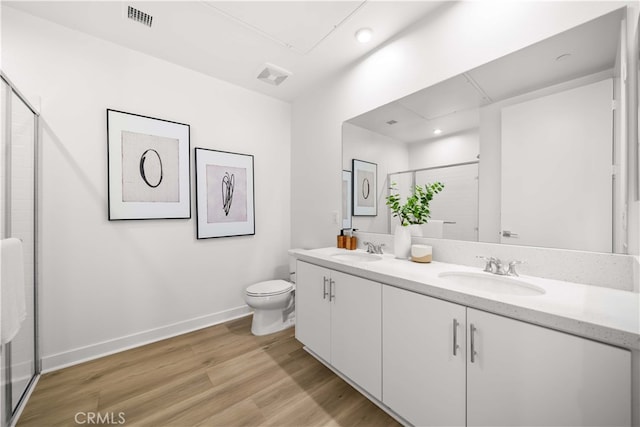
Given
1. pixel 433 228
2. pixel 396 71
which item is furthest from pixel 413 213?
pixel 396 71

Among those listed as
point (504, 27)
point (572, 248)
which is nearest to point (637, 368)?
point (572, 248)

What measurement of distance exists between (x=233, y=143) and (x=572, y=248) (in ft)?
9.06

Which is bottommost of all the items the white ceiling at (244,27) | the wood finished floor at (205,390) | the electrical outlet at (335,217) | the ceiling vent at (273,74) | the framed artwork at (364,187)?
the wood finished floor at (205,390)

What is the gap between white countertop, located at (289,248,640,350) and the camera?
72 centimetres

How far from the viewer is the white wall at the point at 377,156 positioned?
1955mm

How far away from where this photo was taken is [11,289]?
3.74 ft

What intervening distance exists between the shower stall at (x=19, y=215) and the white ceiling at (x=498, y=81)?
2.31 m

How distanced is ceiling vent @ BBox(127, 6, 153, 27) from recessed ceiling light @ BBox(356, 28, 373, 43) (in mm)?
1509

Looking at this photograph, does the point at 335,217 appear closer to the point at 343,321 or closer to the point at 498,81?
the point at 343,321

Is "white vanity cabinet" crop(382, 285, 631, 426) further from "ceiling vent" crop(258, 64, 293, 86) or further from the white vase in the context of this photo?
"ceiling vent" crop(258, 64, 293, 86)

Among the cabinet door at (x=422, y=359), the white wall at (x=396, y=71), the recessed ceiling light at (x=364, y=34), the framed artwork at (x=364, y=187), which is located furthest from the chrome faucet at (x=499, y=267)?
the recessed ceiling light at (x=364, y=34)

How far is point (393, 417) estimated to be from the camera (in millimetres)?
1346

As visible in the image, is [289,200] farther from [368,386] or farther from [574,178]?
[574,178]

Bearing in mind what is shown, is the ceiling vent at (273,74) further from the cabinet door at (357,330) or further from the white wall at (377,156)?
the cabinet door at (357,330)
